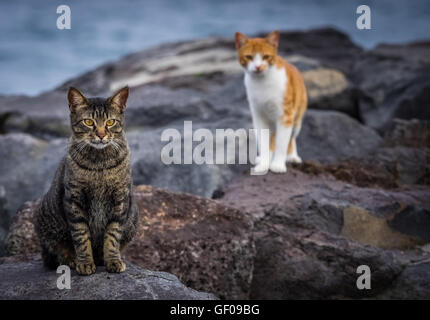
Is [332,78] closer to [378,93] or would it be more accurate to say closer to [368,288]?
[378,93]

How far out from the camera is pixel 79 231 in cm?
346

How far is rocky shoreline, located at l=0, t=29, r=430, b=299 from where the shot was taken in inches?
181

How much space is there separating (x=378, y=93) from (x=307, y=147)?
3.46 m

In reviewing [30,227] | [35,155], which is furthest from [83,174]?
[35,155]

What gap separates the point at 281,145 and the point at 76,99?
3395 mm

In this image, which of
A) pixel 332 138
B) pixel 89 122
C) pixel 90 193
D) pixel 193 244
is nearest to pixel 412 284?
pixel 193 244

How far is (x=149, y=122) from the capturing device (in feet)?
29.2

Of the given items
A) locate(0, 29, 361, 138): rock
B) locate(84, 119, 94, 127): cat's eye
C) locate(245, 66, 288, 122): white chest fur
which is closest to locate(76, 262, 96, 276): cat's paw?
locate(84, 119, 94, 127): cat's eye

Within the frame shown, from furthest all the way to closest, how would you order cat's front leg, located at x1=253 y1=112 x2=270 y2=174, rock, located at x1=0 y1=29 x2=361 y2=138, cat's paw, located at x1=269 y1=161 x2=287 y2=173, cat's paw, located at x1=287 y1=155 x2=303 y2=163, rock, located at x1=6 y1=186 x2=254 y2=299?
1. rock, located at x1=0 y1=29 x2=361 y2=138
2. cat's paw, located at x1=287 y1=155 x2=303 y2=163
3. cat's front leg, located at x1=253 y1=112 x2=270 y2=174
4. cat's paw, located at x1=269 y1=161 x2=287 y2=173
5. rock, located at x1=6 y1=186 x2=254 y2=299

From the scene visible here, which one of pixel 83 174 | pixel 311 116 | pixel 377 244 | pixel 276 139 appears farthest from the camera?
pixel 311 116

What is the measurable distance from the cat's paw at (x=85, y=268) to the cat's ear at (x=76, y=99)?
1.11 meters

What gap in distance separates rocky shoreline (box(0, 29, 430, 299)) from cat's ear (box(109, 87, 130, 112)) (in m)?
1.49

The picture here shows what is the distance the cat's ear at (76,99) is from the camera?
340cm

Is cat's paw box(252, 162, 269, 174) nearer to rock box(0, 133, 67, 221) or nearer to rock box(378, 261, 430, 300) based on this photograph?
rock box(378, 261, 430, 300)
